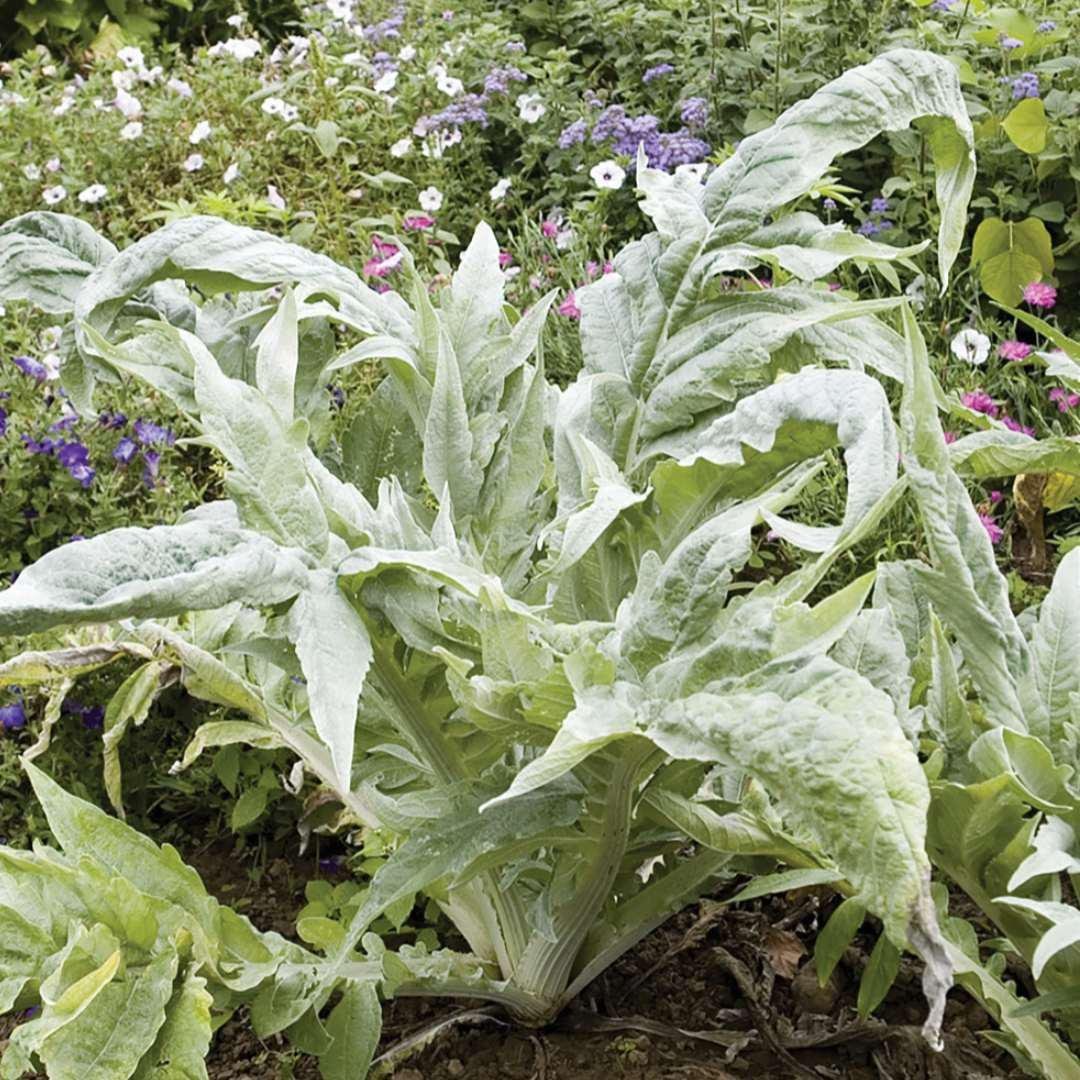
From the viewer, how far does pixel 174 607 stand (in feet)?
4.07

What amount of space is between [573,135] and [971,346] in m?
1.54

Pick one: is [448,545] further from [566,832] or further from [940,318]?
[940,318]

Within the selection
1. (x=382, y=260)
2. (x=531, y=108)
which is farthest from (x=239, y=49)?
(x=382, y=260)

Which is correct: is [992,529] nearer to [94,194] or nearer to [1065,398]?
[1065,398]

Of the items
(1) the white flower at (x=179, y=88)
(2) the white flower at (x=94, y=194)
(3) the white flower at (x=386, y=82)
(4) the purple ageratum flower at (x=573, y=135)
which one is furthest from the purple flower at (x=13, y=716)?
(1) the white flower at (x=179, y=88)

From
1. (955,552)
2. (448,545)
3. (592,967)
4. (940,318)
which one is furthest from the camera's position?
(940,318)

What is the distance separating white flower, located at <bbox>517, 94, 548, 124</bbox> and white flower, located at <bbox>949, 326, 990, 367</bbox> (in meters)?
1.75

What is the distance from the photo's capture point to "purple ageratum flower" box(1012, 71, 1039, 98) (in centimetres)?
345

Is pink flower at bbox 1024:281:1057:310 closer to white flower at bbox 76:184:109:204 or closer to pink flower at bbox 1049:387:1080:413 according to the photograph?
pink flower at bbox 1049:387:1080:413

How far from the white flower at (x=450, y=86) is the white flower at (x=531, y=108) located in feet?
0.72

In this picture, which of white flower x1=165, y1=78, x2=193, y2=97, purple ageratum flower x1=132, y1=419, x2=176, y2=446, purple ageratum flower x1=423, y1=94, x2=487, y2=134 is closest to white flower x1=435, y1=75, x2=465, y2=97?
purple ageratum flower x1=423, y1=94, x2=487, y2=134

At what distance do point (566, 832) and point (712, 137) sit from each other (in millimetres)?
3018

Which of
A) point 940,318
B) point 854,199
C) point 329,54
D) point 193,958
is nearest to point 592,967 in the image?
point 193,958

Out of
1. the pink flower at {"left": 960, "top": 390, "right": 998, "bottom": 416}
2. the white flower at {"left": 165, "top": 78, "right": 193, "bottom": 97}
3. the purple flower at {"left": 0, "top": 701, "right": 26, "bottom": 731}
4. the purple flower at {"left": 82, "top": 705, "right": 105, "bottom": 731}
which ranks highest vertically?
the white flower at {"left": 165, "top": 78, "right": 193, "bottom": 97}
